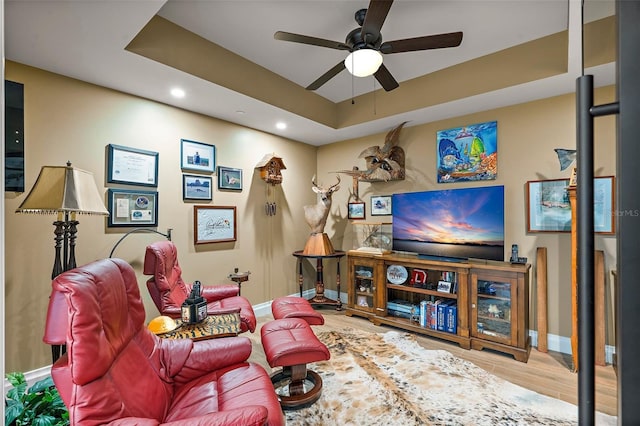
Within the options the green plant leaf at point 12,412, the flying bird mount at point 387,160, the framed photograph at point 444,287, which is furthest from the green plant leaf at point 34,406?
the flying bird mount at point 387,160

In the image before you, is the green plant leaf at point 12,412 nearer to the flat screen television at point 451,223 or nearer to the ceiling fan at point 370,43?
the ceiling fan at point 370,43

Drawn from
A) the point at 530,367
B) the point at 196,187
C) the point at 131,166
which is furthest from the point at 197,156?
the point at 530,367

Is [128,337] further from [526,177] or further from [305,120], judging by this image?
[526,177]

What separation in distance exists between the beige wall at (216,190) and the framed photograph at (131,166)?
0.07 metres

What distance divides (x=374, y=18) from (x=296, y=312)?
2229mm

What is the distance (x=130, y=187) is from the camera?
9.30 ft

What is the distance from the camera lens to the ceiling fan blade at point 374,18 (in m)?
1.71

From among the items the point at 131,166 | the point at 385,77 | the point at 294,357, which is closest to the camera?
the point at 294,357

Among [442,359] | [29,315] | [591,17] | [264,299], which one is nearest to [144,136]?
[29,315]

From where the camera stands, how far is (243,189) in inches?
149

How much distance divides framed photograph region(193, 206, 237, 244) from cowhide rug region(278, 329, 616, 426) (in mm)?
1802

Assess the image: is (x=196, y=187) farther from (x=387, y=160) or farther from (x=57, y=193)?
(x=387, y=160)

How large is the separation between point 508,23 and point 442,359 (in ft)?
9.45

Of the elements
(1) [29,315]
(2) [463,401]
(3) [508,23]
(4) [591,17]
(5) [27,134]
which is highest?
(3) [508,23]
